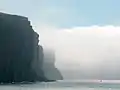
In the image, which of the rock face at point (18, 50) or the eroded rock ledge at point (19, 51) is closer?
the rock face at point (18, 50)

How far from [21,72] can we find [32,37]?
8603 millimetres

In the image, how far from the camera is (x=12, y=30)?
7738cm

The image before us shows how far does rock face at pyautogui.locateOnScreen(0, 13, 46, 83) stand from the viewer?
2810 inches

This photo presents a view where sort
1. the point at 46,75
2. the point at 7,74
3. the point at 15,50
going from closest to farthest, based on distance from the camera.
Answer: the point at 7,74 → the point at 15,50 → the point at 46,75

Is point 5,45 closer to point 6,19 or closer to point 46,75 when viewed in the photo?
point 6,19

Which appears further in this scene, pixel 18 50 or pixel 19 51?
pixel 19 51

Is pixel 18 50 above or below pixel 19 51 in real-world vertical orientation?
above

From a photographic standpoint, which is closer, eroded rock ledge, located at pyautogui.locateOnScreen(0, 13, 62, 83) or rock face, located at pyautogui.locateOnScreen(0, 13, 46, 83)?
rock face, located at pyautogui.locateOnScreen(0, 13, 46, 83)

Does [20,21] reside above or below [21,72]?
above

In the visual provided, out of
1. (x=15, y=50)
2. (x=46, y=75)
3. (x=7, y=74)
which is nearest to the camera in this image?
(x=7, y=74)

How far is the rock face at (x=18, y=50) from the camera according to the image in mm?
71375

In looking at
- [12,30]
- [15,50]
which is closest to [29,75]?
[15,50]

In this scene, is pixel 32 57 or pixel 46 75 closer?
pixel 32 57

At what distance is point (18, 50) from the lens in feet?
246
